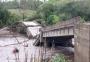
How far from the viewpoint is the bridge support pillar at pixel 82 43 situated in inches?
567

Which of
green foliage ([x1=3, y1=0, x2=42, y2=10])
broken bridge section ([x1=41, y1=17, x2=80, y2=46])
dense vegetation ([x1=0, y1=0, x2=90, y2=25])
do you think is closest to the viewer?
broken bridge section ([x1=41, y1=17, x2=80, y2=46])

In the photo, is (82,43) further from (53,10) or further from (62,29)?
(53,10)

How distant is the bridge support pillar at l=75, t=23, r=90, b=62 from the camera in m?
14.4

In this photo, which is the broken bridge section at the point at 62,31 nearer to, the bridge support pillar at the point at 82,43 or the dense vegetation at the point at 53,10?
the bridge support pillar at the point at 82,43

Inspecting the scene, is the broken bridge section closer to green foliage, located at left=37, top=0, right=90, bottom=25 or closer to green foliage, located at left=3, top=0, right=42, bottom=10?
green foliage, located at left=37, top=0, right=90, bottom=25

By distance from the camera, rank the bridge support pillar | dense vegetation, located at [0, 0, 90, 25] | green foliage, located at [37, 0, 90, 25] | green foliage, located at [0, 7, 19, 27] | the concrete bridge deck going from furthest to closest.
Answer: green foliage, located at [0, 7, 19, 27]
dense vegetation, located at [0, 0, 90, 25]
green foliage, located at [37, 0, 90, 25]
the concrete bridge deck
the bridge support pillar

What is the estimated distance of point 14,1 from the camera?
6900 cm

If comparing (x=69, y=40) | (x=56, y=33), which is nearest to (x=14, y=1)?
(x=69, y=40)

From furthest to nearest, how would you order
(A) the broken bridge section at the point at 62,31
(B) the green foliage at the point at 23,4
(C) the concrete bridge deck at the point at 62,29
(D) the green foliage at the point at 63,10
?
1. (B) the green foliage at the point at 23,4
2. (D) the green foliage at the point at 63,10
3. (A) the broken bridge section at the point at 62,31
4. (C) the concrete bridge deck at the point at 62,29

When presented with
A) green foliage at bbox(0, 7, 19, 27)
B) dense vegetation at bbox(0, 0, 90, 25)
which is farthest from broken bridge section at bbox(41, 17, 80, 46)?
green foliage at bbox(0, 7, 19, 27)

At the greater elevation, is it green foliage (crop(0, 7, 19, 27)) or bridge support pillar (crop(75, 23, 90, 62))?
bridge support pillar (crop(75, 23, 90, 62))

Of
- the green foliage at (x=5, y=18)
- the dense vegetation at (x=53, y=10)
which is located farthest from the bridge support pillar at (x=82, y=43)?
the green foliage at (x=5, y=18)

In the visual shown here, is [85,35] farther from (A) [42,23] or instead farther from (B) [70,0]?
(A) [42,23]

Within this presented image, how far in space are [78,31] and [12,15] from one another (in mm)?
40069
